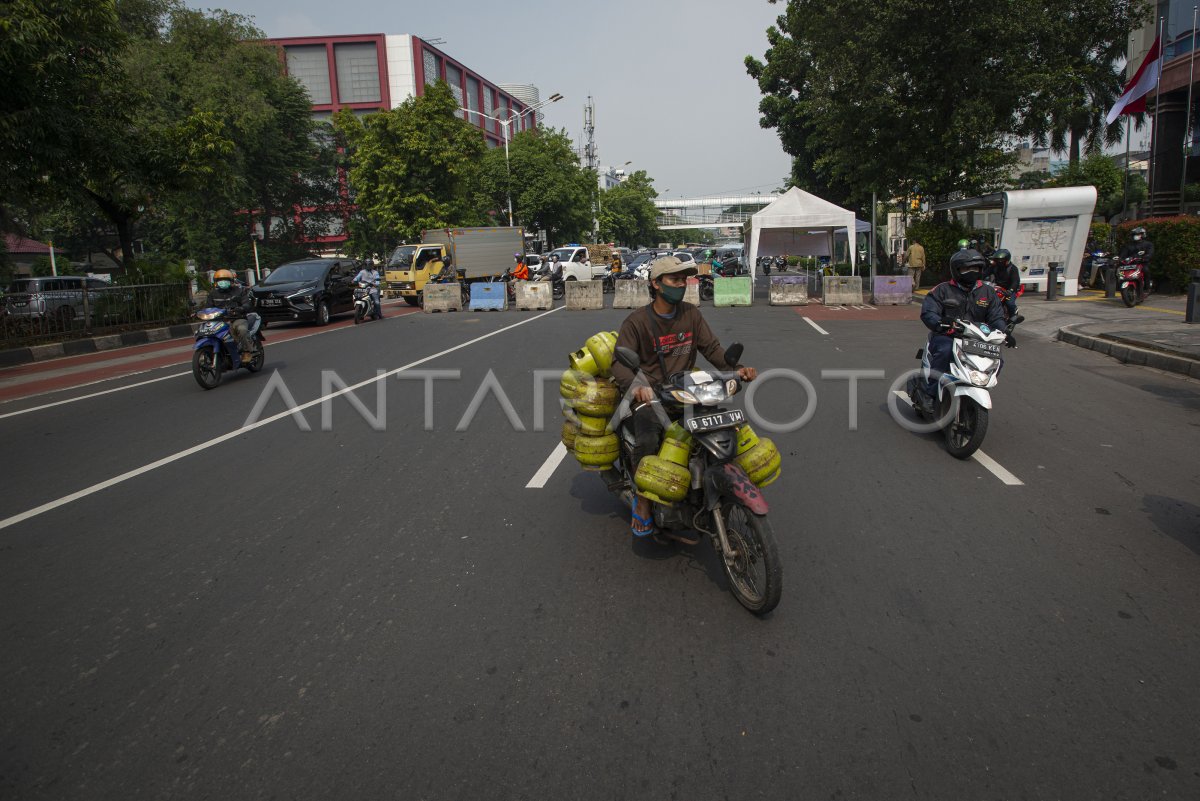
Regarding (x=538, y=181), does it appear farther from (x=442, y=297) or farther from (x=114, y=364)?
(x=114, y=364)

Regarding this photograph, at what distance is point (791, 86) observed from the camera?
39.5 m

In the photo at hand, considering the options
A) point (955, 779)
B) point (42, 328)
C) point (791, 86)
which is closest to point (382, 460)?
point (955, 779)

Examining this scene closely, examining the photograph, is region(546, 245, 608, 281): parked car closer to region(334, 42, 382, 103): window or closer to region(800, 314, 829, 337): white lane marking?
region(800, 314, 829, 337): white lane marking

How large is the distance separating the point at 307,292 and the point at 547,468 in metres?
15.8

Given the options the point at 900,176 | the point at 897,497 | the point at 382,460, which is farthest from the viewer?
the point at 900,176

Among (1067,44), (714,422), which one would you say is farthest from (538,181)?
(714,422)

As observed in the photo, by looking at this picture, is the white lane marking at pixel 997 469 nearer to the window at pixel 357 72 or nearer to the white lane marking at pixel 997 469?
the white lane marking at pixel 997 469

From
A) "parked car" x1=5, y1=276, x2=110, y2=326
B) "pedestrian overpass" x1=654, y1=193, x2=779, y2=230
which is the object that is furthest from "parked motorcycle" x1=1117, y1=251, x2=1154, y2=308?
"pedestrian overpass" x1=654, y1=193, x2=779, y2=230

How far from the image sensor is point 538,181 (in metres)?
54.0

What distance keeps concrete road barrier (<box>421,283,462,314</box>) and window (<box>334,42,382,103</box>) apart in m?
55.0

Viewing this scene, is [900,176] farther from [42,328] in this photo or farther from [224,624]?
[224,624]

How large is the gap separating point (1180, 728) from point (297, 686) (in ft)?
10.9

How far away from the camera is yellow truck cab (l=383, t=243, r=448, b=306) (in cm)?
2761

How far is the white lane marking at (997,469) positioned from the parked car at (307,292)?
1737 centimetres
